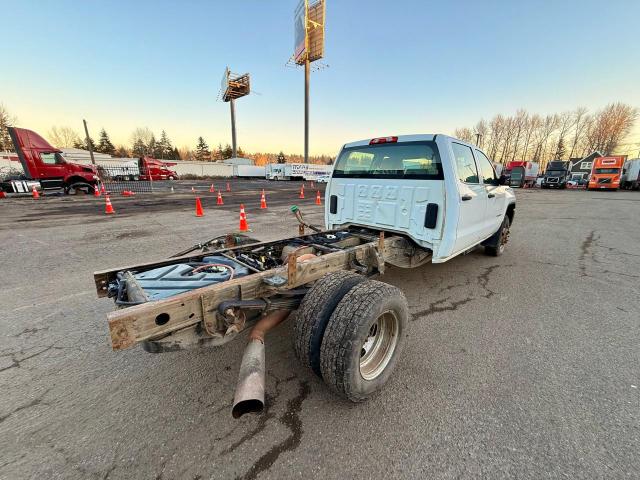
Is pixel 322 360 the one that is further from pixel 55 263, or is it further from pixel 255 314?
pixel 55 263

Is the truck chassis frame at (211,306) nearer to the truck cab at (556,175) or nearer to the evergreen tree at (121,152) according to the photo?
the truck cab at (556,175)

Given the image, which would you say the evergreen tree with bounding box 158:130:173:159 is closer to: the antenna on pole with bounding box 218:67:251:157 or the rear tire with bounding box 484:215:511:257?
the antenna on pole with bounding box 218:67:251:157

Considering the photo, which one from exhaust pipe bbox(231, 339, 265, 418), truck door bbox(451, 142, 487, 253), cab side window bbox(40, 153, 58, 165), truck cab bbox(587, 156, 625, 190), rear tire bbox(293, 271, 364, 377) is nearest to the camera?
exhaust pipe bbox(231, 339, 265, 418)

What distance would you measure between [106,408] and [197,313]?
1.02 meters

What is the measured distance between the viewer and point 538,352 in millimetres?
2688

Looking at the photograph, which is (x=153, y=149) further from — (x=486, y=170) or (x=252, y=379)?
(x=252, y=379)

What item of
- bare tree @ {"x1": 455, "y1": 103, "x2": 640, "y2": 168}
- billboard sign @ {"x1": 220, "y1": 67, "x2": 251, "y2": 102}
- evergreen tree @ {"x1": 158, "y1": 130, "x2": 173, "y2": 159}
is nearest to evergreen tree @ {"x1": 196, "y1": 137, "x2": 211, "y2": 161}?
evergreen tree @ {"x1": 158, "y1": 130, "x2": 173, "y2": 159}

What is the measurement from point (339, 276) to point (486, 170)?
146 inches

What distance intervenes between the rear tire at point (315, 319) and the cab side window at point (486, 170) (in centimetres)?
346

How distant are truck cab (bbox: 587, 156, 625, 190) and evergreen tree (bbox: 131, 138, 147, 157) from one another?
86.3 m

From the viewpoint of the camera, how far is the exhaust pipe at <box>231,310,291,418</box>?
1494 mm

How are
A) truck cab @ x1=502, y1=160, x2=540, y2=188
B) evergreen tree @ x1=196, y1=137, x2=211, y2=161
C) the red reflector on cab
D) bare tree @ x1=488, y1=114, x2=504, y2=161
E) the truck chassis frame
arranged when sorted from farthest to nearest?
evergreen tree @ x1=196, y1=137, x2=211, y2=161 → bare tree @ x1=488, y1=114, x2=504, y2=161 → truck cab @ x1=502, y1=160, x2=540, y2=188 → the red reflector on cab → the truck chassis frame

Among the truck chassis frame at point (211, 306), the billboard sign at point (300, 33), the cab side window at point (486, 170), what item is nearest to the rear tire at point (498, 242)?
the cab side window at point (486, 170)

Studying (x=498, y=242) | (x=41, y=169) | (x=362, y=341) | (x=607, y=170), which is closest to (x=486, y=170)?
(x=498, y=242)
